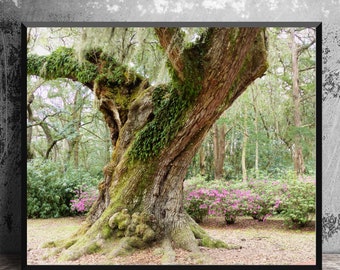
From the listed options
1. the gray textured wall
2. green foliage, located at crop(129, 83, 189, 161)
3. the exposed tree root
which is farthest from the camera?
the gray textured wall

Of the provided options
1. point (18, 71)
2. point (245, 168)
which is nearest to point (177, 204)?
Result: point (245, 168)

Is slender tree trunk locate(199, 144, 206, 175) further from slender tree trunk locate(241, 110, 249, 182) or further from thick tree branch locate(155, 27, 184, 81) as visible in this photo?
thick tree branch locate(155, 27, 184, 81)

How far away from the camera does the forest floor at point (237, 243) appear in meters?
3.79

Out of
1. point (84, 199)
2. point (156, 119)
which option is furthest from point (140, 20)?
point (84, 199)

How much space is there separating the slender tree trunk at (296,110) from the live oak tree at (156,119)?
0.24 meters

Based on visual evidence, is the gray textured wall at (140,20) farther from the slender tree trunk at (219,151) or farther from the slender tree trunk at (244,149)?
the slender tree trunk at (219,151)

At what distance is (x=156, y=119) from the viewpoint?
394 cm

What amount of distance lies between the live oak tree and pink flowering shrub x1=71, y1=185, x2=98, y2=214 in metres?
0.06

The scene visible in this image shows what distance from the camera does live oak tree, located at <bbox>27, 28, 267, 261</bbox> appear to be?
3.78 metres

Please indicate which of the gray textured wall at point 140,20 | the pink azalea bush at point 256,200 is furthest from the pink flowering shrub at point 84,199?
the pink azalea bush at point 256,200

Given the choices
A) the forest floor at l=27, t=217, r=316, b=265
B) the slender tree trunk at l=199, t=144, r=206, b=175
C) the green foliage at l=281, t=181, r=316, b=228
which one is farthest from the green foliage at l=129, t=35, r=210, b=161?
the green foliage at l=281, t=181, r=316, b=228

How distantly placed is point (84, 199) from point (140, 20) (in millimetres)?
1526

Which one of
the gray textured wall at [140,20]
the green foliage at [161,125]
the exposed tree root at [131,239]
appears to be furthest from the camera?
the gray textured wall at [140,20]

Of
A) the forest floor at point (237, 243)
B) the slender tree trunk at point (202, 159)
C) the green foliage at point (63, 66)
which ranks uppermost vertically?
the green foliage at point (63, 66)
